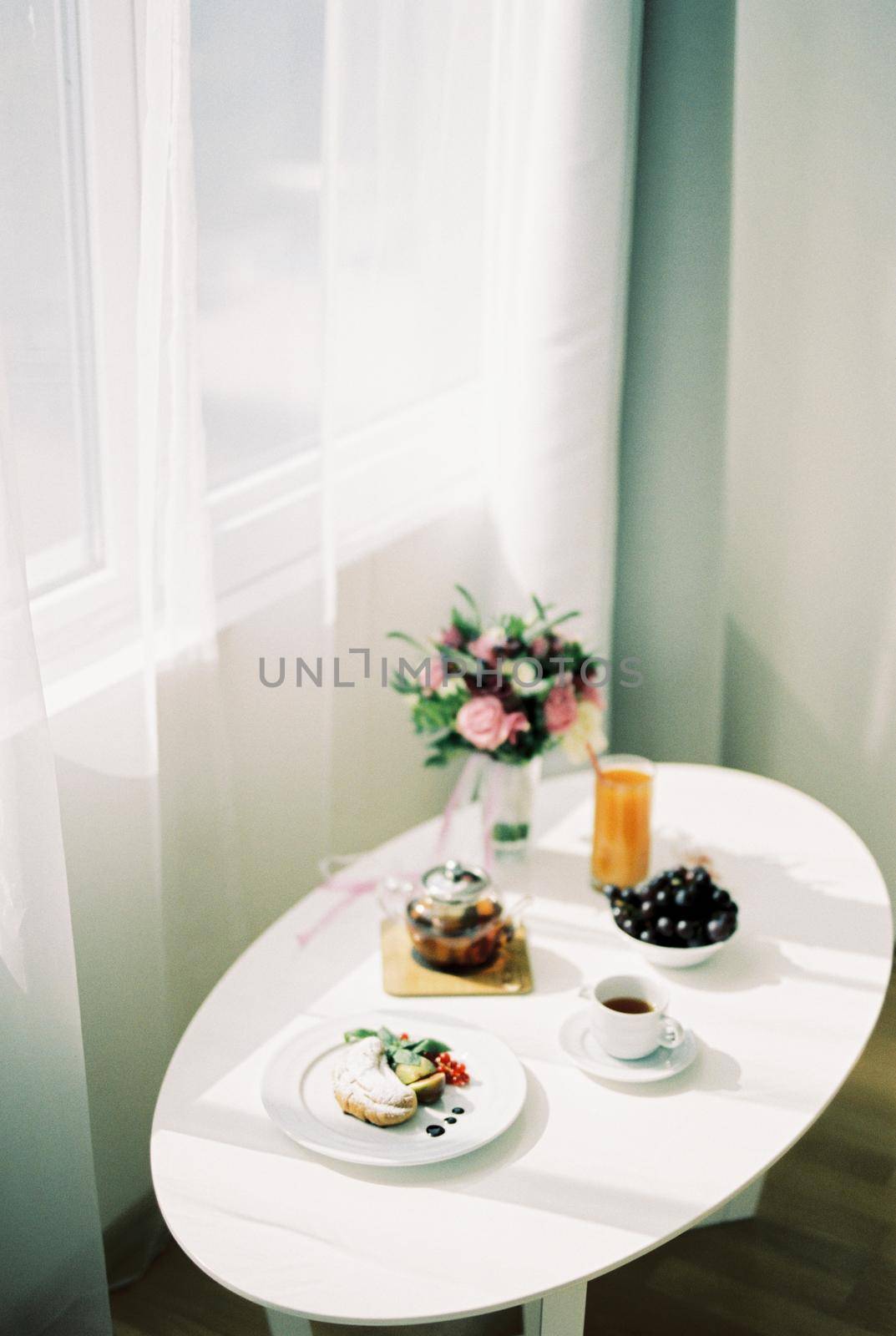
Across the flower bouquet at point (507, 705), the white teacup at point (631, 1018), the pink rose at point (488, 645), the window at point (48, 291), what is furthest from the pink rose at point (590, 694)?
the window at point (48, 291)

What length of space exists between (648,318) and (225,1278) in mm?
1765

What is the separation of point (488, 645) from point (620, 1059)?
1.84 feet

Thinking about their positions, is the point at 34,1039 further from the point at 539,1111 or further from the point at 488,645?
the point at 488,645

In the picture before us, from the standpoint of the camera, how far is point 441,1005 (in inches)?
56.6

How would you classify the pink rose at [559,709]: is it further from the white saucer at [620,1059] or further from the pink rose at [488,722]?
the white saucer at [620,1059]

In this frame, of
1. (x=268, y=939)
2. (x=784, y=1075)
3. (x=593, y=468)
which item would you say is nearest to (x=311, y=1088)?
(x=268, y=939)

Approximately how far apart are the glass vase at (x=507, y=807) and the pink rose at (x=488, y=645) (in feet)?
0.45

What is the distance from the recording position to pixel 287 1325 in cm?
137

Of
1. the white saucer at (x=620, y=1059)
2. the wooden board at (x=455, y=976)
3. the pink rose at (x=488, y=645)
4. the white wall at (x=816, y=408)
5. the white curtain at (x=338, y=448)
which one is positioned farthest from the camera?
the white wall at (x=816, y=408)

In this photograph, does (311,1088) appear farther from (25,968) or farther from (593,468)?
(593,468)

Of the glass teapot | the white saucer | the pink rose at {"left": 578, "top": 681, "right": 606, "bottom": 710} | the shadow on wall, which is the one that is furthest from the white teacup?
the shadow on wall

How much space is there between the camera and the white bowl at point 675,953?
1476mm

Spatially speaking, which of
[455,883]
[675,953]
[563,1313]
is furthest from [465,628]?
[563,1313]

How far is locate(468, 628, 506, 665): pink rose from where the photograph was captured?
5.47 ft
